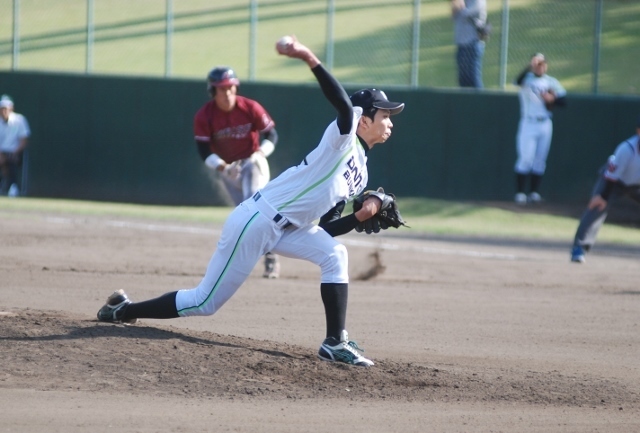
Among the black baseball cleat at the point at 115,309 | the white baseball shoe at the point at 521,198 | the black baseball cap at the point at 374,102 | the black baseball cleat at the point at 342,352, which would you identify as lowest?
the black baseball cleat at the point at 342,352

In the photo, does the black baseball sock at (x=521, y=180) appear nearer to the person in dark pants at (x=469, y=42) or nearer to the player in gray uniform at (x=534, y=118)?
the player in gray uniform at (x=534, y=118)

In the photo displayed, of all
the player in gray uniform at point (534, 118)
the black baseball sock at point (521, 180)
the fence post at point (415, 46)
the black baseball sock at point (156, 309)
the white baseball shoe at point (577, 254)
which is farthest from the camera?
the fence post at point (415, 46)

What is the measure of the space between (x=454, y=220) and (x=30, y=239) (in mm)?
7830

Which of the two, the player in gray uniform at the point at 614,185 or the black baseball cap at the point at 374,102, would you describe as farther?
the player in gray uniform at the point at 614,185

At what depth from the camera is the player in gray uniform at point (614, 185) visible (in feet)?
38.3

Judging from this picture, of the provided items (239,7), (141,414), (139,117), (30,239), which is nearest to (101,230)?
(30,239)

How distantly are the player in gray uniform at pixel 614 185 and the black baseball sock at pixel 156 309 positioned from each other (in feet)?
23.7

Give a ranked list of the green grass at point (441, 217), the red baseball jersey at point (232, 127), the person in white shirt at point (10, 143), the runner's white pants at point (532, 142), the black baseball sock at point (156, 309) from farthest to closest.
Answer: the person in white shirt at point (10, 143), the runner's white pants at point (532, 142), the green grass at point (441, 217), the red baseball jersey at point (232, 127), the black baseball sock at point (156, 309)

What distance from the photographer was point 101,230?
555 inches

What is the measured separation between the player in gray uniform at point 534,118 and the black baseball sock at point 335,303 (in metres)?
Result: 12.4

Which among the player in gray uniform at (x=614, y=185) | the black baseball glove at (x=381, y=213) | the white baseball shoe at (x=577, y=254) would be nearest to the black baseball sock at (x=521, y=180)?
the white baseball shoe at (x=577, y=254)

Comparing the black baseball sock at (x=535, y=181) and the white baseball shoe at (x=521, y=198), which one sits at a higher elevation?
the black baseball sock at (x=535, y=181)

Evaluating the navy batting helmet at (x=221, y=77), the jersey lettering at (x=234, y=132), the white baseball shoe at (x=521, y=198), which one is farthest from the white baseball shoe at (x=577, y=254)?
the white baseball shoe at (x=521, y=198)

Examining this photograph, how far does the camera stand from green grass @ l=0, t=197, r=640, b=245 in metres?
16.0
